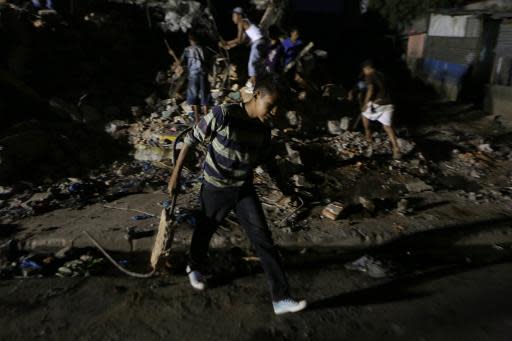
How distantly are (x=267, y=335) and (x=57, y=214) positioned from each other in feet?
10.1

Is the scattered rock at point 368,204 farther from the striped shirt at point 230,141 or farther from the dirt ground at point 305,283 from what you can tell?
the striped shirt at point 230,141

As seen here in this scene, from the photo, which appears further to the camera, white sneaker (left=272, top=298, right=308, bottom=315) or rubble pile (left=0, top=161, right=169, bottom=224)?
rubble pile (left=0, top=161, right=169, bottom=224)

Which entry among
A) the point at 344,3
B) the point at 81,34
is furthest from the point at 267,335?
the point at 344,3

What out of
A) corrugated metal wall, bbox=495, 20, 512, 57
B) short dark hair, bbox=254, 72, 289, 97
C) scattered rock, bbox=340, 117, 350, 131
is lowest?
scattered rock, bbox=340, 117, 350, 131

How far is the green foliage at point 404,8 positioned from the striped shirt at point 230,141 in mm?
13390

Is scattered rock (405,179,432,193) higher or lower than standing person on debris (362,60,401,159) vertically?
lower

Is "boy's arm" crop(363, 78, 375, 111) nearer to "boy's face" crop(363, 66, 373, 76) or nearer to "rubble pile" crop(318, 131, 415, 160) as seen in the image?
"boy's face" crop(363, 66, 373, 76)

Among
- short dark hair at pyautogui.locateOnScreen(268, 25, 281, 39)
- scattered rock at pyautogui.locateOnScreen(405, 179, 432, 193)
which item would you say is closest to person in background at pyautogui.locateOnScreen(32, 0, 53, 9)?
short dark hair at pyautogui.locateOnScreen(268, 25, 281, 39)

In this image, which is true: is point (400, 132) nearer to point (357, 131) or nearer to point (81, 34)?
point (357, 131)

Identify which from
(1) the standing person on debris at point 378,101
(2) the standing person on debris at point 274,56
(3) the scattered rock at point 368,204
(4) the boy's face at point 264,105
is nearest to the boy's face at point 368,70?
(1) the standing person on debris at point 378,101

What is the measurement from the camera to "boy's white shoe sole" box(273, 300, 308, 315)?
2811 mm

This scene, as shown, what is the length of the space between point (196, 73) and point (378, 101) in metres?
3.11

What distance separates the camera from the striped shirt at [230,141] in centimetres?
255

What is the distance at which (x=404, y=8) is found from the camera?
1416 centimetres
